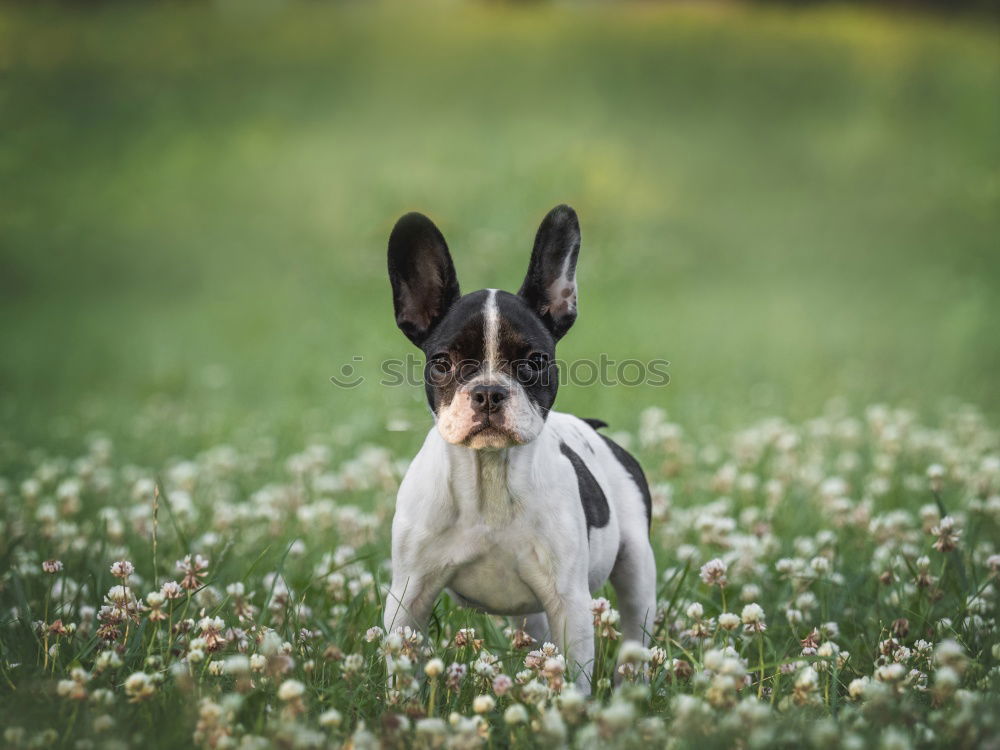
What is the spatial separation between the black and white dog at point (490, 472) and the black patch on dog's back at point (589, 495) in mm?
16

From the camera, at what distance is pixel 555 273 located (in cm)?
475

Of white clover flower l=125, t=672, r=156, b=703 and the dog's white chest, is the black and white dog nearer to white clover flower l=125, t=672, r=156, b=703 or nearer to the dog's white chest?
the dog's white chest

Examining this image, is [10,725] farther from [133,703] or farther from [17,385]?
[17,385]

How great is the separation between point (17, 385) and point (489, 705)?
39.6 ft

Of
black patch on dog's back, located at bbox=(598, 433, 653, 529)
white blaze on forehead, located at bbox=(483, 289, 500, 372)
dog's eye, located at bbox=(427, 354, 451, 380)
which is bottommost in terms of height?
black patch on dog's back, located at bbox=(598, 433, 653, 529)

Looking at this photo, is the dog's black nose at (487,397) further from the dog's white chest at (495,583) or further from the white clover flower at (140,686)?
the white clover flower at (140,686)

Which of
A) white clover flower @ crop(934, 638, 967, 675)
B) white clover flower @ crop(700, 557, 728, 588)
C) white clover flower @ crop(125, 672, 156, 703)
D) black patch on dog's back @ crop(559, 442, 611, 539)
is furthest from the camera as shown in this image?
black patch on dog's back @ crop(559, 442, 611, 539)

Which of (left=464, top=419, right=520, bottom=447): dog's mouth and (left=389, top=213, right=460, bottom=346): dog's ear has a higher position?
(left=389, top=213, right=460, bottom=346): dog's ear

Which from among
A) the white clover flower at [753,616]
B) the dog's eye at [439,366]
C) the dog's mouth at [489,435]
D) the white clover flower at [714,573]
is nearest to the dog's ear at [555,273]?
the dog's eye at [439,366]

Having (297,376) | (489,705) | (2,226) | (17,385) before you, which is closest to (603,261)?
(297,376)

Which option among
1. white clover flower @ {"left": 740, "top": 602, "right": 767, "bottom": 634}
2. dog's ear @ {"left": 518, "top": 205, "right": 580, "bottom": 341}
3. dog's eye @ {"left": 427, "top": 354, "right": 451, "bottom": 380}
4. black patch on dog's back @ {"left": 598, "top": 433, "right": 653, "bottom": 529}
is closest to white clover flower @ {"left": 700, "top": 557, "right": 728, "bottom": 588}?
white clover flower @ {"left": 740, "top": 602, "right": 767, "bottom": 634}

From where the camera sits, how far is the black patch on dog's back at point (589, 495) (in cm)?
470

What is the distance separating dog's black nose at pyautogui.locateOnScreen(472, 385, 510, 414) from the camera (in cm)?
417

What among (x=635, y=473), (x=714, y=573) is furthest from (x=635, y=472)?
(x=714, y=573)
